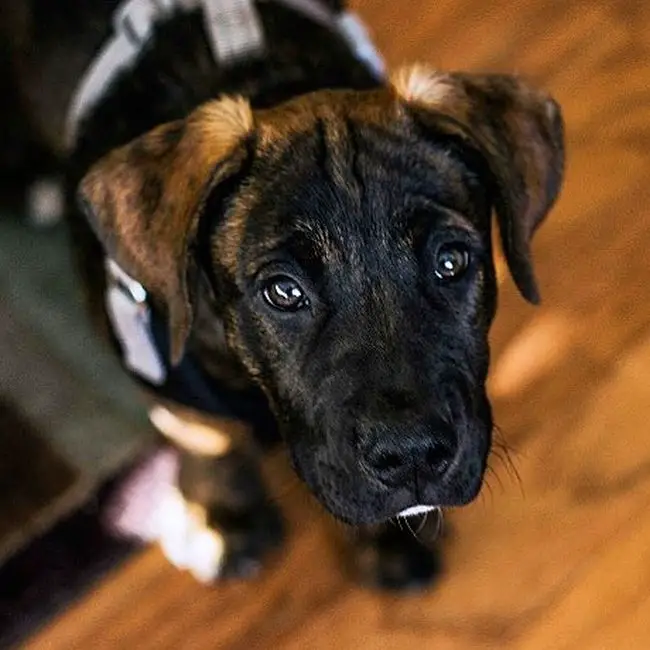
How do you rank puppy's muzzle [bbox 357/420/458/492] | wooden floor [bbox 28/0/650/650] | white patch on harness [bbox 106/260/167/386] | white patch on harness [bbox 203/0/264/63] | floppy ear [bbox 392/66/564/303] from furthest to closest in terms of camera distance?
wooden floor [bbox 28/0/650/650]
white patch on harness [bbox 203/0/264/63]
white patch on harness [bbox 106/260/167/386]
floppy ear [bbox 392/66/564/303]
puppy's muzzle [bbox 357/420/458/492]

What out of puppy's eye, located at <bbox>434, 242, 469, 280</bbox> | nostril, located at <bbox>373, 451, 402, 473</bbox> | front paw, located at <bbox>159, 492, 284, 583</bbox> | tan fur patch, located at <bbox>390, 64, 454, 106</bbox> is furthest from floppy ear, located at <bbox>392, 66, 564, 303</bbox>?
front paw, located at <bbox>159, 492, 284, 583</bbox>

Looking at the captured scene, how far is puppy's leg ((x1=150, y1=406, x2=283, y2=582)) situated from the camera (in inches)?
86.1

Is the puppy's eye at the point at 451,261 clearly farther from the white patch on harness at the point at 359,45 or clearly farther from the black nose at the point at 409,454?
the white patch on harness at the point at 359,45

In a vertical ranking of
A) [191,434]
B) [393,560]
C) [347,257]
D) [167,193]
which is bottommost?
[393,560]

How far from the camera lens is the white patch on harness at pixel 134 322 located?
1846 millimetres

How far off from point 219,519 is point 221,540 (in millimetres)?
46

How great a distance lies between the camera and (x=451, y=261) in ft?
5.40

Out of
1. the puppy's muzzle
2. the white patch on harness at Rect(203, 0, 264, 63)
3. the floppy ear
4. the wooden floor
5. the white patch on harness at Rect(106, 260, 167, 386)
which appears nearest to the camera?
the puppy's muzzle

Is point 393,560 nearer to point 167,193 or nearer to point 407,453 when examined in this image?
point 407,453

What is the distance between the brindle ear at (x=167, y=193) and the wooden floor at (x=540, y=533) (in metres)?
0.65

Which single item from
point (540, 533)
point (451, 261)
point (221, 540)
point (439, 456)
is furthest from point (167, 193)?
point (540, 533)

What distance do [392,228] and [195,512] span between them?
0.85 metres

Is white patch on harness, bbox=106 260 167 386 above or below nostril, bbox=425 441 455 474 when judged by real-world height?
above

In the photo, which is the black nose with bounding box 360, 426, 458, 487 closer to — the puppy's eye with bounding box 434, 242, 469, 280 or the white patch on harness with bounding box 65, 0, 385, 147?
the puppy's eye with bounding box 434, 242, 469, 280
